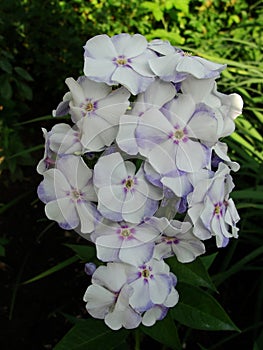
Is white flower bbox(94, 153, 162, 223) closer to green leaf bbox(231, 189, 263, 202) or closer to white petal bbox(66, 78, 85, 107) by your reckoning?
white petal bbox(66, 78, 85, 107)

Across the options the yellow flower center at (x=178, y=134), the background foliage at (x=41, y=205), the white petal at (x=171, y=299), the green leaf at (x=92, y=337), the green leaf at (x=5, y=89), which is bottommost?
the background foliage at (x=41, y=205)

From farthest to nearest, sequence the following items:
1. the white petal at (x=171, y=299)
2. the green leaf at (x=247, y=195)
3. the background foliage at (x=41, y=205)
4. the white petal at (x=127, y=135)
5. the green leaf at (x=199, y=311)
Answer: the green leaf at (x=247, y=195) < the background foliage at (x=41, y=205) < the green leaf at (x=199, y=311) < the white petal at (x=171, y=299) < the white petal at (x=127, y=135)

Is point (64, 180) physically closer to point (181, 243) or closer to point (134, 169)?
point (134, 169)

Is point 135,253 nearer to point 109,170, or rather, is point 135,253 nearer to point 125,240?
point 125,240

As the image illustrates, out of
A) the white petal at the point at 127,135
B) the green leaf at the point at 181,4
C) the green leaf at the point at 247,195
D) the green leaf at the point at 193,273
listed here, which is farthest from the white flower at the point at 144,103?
the green leaf at the point at 181,4

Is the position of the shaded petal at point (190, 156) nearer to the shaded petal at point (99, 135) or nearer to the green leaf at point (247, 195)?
the shaded petal at point (99, 135)

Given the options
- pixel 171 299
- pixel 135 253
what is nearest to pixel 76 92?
pixel 135 253
